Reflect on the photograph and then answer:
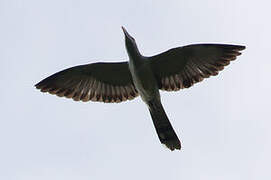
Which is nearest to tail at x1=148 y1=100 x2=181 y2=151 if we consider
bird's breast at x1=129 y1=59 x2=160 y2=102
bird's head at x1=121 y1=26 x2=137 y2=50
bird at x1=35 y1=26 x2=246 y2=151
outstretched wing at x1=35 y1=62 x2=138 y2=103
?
bird at x1=35 y1=26 x2=246 y2=151

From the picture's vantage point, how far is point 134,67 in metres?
16.3

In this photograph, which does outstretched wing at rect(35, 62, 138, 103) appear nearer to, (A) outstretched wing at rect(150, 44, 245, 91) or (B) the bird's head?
(A) outstretched wing at rect(150, 44, 245, 91)

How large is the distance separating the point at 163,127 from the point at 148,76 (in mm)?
1195

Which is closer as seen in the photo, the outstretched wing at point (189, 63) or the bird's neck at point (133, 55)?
the bird's neck at point (133, 55)

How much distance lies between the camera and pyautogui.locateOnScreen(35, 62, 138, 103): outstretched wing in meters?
17.3

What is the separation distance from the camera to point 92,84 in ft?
57.6

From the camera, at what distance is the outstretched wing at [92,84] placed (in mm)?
17266

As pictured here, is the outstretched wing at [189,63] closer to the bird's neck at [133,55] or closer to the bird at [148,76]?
the bird at [148,76]

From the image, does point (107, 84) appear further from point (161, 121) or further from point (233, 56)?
point (233, 56)

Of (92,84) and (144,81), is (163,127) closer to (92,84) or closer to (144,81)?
(144,81)

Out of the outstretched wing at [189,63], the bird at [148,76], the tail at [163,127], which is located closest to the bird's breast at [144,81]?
the bird at [148,76]

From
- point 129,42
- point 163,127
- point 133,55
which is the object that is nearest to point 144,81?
point 133,55

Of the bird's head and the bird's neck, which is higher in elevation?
the bird's head

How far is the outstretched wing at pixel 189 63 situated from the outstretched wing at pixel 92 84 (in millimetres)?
822
